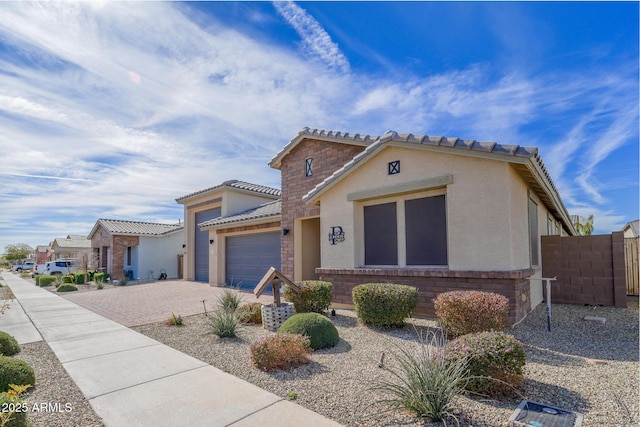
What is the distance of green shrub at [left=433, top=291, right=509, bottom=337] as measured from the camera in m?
6.06

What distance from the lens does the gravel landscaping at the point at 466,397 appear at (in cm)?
382

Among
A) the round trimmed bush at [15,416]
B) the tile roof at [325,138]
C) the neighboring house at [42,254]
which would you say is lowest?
the neighboring house at [42,254]

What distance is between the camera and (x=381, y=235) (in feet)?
32.2

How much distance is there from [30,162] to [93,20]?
837 centimetres

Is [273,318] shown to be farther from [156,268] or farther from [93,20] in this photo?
[156,268]

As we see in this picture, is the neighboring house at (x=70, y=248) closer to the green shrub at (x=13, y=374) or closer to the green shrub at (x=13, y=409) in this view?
the green shrub at (x=13, y=374)

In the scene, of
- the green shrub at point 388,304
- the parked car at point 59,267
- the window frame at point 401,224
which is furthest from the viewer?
the parked car at point 59,267

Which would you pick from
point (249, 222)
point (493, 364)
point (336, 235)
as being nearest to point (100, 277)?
point (249, 222)

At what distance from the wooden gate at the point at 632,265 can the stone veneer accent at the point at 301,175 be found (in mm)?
10748

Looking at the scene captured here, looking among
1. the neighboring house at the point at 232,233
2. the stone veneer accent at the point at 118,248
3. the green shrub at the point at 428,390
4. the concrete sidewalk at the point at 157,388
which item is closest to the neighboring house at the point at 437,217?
the green shrub at the point at 428,390

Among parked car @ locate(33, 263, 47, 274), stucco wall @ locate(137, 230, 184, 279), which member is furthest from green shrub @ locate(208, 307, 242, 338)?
parked car @ locate(33, 263, 47, 274)

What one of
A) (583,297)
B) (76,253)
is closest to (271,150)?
(583,297)

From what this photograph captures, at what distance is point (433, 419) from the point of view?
11.8 ft

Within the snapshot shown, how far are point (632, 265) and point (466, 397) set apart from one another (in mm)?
12977
